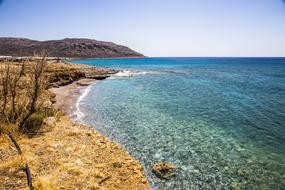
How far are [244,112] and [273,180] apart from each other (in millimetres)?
12320

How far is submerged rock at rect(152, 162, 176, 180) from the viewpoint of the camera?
964 centimetres

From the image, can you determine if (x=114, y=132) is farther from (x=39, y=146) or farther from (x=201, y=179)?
(x=201, y=179)

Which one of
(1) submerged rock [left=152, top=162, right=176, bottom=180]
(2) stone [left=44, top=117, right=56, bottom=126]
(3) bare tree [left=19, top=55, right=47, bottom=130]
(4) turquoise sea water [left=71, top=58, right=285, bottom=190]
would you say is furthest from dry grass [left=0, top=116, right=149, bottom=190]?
(3) bare tree [left=19, top=55, right=47, bottom=130]

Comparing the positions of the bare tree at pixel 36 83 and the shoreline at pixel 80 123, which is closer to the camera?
the shoreline at pixel 80 123

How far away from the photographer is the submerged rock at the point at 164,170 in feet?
31.6

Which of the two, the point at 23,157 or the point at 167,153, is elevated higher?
the point at 23,157

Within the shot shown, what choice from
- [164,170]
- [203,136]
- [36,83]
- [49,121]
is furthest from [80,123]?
[203,136]

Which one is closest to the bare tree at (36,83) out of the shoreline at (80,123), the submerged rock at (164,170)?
the shoreline at (80,123)

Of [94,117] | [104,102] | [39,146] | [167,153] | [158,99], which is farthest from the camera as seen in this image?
[158,99]

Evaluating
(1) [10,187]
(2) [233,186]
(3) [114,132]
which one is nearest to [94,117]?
(3) [114,132]

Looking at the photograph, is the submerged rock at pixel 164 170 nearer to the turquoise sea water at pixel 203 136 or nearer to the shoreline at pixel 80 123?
the turquoise sea water at pixel 203 136

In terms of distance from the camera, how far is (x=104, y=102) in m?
25.1

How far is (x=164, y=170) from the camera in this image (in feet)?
32.7

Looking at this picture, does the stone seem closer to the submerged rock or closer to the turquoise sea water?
the turquoise sea water
